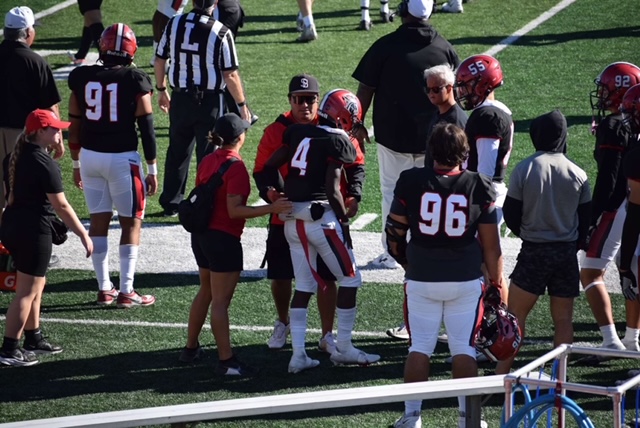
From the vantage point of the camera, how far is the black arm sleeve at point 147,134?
8.64 metres

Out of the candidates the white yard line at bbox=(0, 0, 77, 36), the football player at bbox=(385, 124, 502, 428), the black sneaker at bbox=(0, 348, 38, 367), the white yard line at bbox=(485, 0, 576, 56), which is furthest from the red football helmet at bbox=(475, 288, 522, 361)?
the white yard line at bbox=(0, 0, 77, 36)

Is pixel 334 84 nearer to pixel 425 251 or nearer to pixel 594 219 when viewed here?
pixel 594 219

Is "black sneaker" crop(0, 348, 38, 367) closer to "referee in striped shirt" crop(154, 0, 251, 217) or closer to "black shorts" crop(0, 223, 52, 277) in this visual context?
"black shorts" crop(0, 223, 52, 277)

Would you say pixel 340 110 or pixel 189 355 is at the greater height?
pixel 340 110

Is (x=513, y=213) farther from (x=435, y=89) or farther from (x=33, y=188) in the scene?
(x=33, y=188)

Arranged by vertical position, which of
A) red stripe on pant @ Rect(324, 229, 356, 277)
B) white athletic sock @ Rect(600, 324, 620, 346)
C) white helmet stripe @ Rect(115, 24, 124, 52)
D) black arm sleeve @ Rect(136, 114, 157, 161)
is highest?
white helmet stripe @ Rect(115, 24, 124, 52)

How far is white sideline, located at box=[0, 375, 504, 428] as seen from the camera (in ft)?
14.6

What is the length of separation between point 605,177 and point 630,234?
2.28 ft

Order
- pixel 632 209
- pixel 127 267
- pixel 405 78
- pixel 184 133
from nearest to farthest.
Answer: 1. pixel 632 209
2. pixel 127 267
3. pixel 405 78
4. pixel 184 133

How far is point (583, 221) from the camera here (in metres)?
6.74

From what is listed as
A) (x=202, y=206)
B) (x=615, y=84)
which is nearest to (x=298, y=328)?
(x=202, y=206)

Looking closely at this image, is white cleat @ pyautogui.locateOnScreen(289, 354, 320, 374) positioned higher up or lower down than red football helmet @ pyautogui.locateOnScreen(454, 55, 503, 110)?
lower down

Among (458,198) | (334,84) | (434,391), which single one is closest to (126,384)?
(458,198)

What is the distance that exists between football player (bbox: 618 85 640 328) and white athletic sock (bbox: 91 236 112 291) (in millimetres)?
3901
